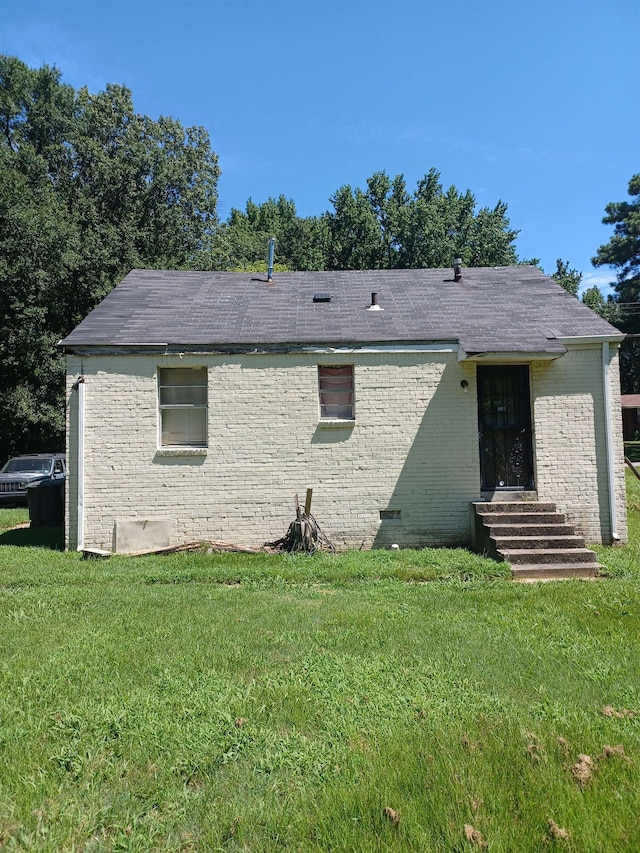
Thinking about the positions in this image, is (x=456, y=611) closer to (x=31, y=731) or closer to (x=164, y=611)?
(x=164, y=611)

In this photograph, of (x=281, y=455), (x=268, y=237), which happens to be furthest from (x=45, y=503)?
(x=268, y=237)

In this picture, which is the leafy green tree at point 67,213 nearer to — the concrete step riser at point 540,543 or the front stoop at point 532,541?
the front stoop at point 532,541

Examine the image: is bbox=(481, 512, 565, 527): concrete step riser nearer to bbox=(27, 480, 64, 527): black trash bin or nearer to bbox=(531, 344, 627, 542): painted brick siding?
bbox=(531, 344, 627, 542): painted brick siding

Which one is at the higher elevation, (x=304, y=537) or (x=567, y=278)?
(x=567, y=278)

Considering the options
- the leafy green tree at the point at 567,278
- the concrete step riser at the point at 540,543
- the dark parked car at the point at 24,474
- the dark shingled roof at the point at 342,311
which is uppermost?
the leafy green tree at the point at 567,278

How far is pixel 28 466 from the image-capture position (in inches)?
649

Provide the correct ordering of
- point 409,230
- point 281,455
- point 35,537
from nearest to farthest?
1. point 281,455
2. point 35,537
3. point 409,230

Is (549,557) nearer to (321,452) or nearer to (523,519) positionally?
(523,519)

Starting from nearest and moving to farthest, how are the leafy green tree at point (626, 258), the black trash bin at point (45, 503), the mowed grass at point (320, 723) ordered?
the mowed grass at point (320, 723), the black trash bin at point (45, 503), the leafy green tree at point (626, 258)

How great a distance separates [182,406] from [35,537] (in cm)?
427

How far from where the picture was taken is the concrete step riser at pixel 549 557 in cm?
779

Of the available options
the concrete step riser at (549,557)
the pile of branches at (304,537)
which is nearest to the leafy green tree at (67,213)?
the pile of branches at (304,537)

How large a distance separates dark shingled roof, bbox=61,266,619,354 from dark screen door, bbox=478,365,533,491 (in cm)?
74

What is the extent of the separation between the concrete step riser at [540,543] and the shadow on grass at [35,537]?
751 centimetres
